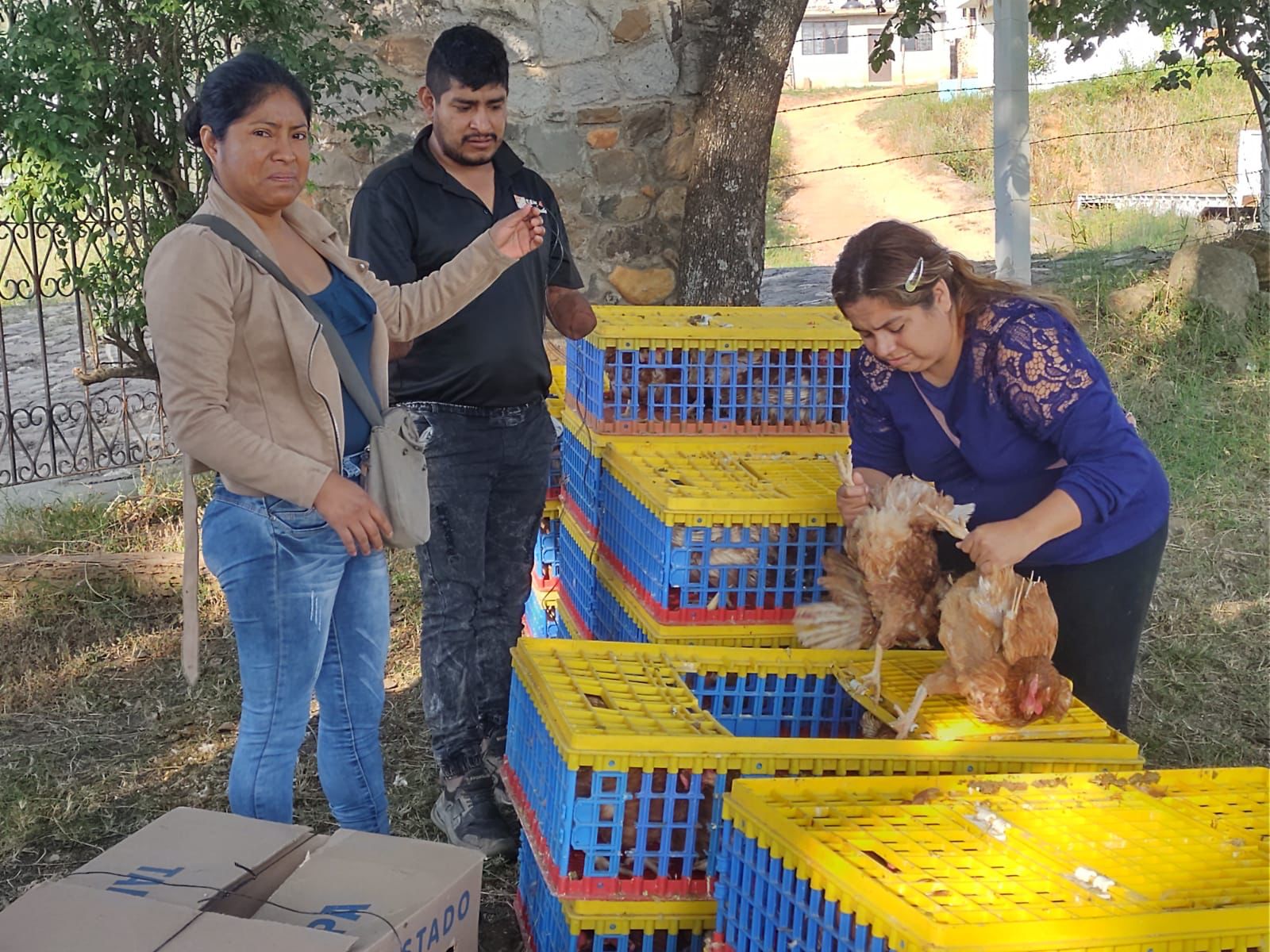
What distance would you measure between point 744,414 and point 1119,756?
171 centimetres

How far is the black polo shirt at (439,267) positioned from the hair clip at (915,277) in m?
1.16

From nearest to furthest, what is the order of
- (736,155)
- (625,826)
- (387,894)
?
(387,894) → (625,826) → (736,155)

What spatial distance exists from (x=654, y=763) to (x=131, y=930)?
0.94 meters

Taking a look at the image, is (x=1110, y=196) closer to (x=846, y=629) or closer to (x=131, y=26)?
(x=131, y=26)

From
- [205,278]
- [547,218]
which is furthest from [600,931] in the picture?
[547,218]

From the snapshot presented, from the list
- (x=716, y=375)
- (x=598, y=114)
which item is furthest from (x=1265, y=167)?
(x=716, y=375)

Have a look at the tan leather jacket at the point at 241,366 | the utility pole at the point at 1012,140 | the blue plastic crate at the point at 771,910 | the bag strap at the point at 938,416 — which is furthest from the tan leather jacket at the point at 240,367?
the utility pole at the point at 1012,140

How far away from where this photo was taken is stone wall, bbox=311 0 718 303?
648 centimetres

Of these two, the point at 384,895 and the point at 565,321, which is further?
the point at 565,321

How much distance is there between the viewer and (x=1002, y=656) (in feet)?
8.59

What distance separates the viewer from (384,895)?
7.50ft

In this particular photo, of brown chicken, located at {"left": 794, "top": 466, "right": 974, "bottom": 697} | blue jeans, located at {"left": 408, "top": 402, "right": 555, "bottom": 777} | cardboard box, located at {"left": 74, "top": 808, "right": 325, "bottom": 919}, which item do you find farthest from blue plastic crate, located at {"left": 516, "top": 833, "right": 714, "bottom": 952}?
blue jeans, located at {"left": 408, "top": 402, "right": 555, "bottom": 777}

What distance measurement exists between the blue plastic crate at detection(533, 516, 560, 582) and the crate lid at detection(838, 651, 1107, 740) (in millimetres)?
1792

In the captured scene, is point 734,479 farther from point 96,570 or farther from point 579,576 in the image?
point 96,570
